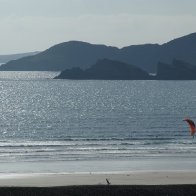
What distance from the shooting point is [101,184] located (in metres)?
34.8

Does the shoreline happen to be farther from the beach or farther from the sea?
the sea

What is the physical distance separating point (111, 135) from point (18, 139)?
1065 cm

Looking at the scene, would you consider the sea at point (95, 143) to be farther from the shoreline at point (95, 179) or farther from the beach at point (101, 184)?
the beach at point (101, 184)

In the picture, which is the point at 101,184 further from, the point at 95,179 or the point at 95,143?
the point at 95,143

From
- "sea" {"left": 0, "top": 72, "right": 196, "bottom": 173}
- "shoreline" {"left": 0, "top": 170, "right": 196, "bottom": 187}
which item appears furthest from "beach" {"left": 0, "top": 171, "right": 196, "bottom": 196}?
"sea" {"left": 0, "top": 72, "right": 196, "bottom": 173}

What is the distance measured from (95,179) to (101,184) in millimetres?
4301

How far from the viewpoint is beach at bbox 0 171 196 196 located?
3183cm

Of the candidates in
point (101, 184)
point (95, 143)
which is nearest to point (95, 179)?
point (101, 184)

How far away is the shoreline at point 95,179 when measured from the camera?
121ft

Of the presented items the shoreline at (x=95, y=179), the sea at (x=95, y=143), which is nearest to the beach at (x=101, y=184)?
the shoreline at (x=95, y=179)

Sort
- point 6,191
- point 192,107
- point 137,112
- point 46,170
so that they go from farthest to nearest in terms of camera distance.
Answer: point 192,107 → point 137,112 → point 46,170 → point 6,191

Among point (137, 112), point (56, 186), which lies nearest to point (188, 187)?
point (56, 186)

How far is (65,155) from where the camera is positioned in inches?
2168

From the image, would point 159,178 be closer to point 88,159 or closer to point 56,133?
point 88,159
